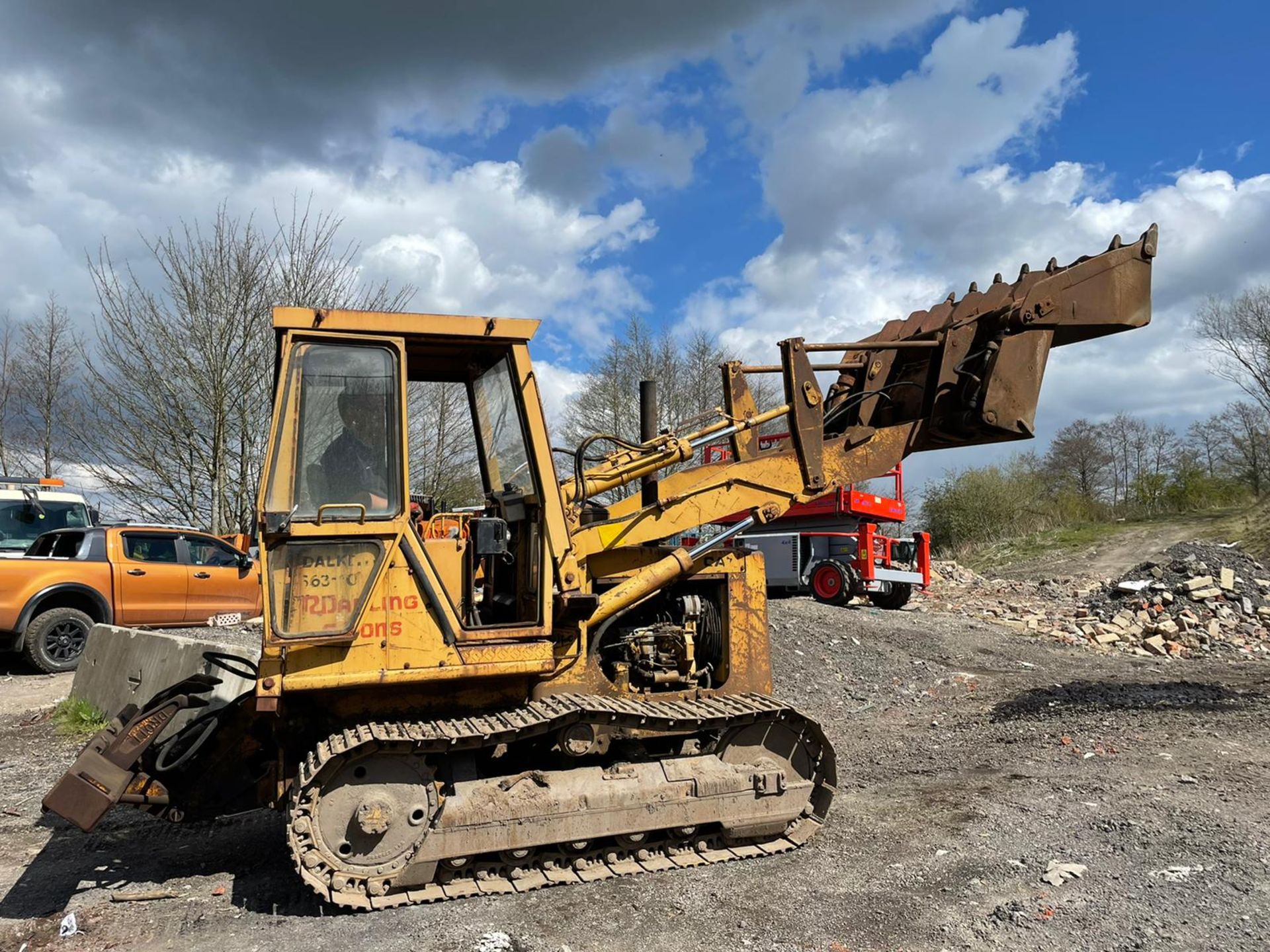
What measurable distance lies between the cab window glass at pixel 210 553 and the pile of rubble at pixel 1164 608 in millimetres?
12060

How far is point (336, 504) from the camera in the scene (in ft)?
14.4

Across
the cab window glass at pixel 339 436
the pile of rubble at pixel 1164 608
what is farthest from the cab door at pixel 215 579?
the pile of rubble at pixel 1164 608

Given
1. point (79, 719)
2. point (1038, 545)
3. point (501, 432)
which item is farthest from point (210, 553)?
point (1038, 545)

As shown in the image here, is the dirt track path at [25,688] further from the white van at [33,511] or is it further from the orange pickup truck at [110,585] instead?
the white van at [33,511]

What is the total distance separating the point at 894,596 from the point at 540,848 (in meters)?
13.3

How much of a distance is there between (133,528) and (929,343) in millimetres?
10411

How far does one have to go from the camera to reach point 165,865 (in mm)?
5117

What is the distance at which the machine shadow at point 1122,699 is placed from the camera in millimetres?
8125

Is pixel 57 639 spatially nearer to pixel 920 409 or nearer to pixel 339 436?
pixel 339 436

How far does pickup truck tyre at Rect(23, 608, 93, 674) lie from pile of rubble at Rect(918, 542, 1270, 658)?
538 inches

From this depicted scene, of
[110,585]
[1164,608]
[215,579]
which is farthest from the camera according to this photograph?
[1164,608]

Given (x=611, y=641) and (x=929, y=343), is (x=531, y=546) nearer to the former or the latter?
(x=611, y=641)

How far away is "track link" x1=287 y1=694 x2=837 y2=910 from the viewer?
422 centimetres

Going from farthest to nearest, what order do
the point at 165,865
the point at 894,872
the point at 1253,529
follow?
the point at 1253,529 → the point at 165,865 → the point at 894,872
